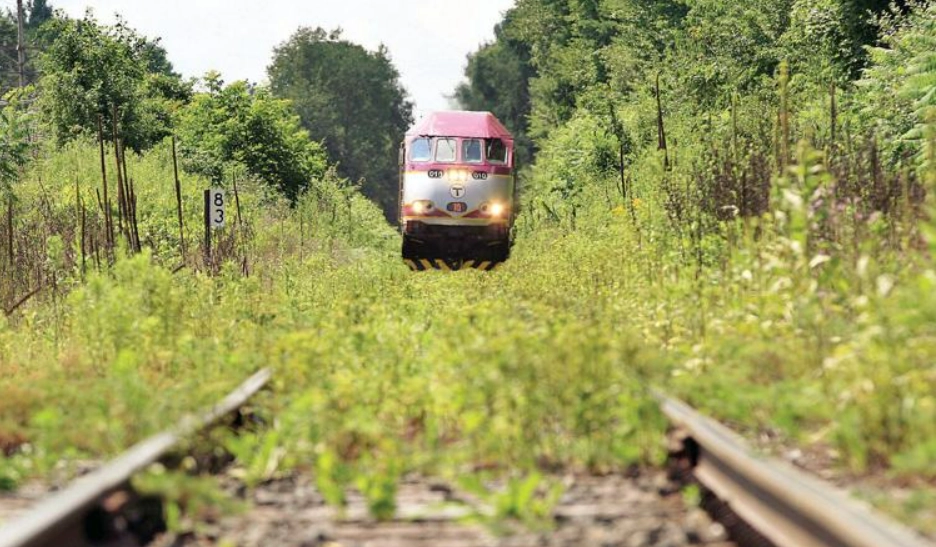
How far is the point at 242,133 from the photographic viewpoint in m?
45.2

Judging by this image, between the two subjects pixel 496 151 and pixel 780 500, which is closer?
pixel 780 500

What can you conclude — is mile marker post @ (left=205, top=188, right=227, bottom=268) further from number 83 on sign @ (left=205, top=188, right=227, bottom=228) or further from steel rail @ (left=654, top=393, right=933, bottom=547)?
steel rail @ (left=654, top=393, right=933, bottom=547)

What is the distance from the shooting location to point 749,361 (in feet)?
24.6

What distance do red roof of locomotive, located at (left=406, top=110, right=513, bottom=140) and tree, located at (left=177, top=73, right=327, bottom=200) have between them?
18254mm

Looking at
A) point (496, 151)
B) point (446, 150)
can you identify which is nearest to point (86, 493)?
point (446, 150)

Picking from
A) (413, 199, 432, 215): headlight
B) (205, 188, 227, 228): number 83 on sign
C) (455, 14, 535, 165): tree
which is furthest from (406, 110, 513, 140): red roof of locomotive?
(455, 14, 535, 165): tree

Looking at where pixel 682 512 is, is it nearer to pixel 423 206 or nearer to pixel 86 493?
pixel 86 493

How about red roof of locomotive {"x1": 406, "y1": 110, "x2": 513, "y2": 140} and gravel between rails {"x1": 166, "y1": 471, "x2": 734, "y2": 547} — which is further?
red roof of locomotive {"x1": 406, "y1": 110, "x2": 513, "y2": 140}

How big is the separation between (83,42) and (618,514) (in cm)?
3649

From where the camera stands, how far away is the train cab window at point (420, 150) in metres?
24.9

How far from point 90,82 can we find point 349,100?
79.3m

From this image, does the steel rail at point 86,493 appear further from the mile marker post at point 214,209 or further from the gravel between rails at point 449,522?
the mile marker post at point 214,209

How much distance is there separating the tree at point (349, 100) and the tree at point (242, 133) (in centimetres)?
6167

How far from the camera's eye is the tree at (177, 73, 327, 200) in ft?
145
